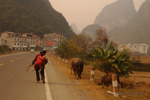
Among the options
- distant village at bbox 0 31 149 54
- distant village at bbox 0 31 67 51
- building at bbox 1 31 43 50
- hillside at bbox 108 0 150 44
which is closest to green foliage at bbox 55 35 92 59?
distant village at bbox 0 31 149 54

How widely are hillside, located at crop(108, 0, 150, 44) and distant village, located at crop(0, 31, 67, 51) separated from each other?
8922 cm

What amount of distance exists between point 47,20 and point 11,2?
30070 mm

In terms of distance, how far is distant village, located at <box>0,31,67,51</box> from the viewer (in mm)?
77812

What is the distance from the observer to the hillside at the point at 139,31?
138062 mm

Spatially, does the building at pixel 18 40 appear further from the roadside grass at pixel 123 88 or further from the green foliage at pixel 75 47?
the roadside grass at pixel 123 88

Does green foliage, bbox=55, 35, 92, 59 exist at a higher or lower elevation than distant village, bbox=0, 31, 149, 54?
lower

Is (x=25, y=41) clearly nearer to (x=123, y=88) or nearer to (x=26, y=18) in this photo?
(x=26, y=18)

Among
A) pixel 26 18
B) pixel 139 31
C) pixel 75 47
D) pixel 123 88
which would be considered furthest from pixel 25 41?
pixel 139 31

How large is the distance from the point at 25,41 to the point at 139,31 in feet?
382

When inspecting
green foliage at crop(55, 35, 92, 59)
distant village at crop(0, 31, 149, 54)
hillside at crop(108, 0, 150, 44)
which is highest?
hillside at crop(108, 0, 150, 44)

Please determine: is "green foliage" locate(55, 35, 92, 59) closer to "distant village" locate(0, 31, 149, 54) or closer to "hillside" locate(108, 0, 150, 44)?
"distant village" locate(0, 31, 149, 54)

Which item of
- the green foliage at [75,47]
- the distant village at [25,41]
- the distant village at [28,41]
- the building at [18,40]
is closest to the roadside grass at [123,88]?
the green foliage at [75,47]

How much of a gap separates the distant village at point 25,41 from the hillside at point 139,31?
89220mm

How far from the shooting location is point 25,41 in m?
85.3
